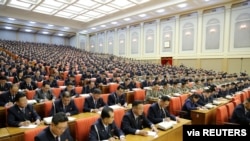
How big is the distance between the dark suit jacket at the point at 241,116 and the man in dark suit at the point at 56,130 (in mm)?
3418

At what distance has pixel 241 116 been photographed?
3.80m

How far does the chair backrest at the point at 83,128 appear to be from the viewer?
2.76 m

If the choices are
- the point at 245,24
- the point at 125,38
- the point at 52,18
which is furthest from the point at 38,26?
the point at 245,24

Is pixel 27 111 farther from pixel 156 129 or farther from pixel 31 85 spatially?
pixel 31 85

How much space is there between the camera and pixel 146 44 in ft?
66.7

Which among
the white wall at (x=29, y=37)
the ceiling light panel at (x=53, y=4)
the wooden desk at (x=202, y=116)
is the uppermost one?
the ceiling light panel at (x=53, y=4)

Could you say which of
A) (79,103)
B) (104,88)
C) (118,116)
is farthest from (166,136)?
(104,88)

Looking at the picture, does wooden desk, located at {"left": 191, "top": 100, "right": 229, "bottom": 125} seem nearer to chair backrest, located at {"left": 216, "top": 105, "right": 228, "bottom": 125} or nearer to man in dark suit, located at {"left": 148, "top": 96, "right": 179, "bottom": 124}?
chair backrest, located at {"left": 216, "top": 105, "right": 228, "bottom": 125}

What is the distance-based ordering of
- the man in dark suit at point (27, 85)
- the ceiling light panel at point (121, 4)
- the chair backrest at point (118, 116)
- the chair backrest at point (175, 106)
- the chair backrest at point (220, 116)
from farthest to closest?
the ceiling light panel at point (121, 4), the man in dark suit at point (27, 85), the chair backrest at point (175, 106), the chair backrest at point (220, 116), the chair backrest at point (118, 116)

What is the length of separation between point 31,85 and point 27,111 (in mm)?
2802

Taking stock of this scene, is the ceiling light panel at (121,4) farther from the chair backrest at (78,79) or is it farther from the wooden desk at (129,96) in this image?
the wooden desk at (129,96)

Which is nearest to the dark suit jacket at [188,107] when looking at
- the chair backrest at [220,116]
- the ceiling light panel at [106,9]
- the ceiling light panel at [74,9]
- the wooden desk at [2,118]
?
the chair backrest at [220,116]

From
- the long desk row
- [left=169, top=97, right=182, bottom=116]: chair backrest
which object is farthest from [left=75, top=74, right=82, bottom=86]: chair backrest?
the long desk row

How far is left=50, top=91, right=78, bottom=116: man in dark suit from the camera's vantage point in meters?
3.71
